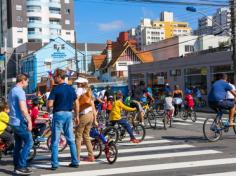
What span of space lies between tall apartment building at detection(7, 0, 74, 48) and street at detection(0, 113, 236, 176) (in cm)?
8798

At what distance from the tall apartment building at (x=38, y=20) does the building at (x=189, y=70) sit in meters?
57.6

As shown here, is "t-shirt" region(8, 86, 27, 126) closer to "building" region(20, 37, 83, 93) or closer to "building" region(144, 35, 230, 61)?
"building" region(20, 37, 83, 93)

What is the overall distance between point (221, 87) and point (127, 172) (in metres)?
4.85

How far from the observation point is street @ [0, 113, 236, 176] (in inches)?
342

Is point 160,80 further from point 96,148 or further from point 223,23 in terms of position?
point 96,148

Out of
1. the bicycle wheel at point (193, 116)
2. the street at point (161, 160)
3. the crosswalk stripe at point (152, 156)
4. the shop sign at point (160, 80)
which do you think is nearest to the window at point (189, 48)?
the shop sign at point (160, 80)

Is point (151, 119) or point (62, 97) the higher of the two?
point (62, 97)

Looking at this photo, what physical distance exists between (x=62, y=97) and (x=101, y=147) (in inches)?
71.3

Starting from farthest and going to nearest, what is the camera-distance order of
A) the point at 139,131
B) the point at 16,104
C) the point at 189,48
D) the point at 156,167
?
the point at 189,48 → the point at 139,131 → the point at 156,167 → the point at 16,104

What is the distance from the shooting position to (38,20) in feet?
340

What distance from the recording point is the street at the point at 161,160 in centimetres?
868

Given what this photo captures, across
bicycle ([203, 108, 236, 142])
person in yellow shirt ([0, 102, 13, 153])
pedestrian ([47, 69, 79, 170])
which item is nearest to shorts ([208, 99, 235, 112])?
bicycle ([203, 108, 236, 142])

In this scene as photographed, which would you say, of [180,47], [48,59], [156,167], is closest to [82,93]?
[156,167]

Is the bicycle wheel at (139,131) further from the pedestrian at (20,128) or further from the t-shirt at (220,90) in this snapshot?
the pedestrian at (20,128)
